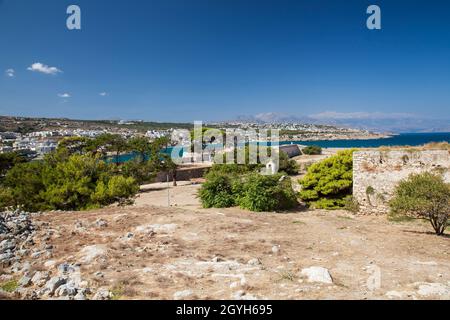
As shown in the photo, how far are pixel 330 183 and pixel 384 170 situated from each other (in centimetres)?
298

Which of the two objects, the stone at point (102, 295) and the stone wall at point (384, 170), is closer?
the stone at point (102, 295)

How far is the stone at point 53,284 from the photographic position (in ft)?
13.8

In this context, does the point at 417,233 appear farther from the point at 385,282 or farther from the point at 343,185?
the point at 343,185

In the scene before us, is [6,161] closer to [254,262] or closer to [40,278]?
[40,278]

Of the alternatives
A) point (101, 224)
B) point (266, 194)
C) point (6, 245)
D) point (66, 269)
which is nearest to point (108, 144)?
point (266, 194)

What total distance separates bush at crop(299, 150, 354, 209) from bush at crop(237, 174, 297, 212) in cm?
110

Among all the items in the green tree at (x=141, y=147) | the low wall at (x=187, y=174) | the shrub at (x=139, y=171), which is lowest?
the low wall at (x=187, y=174)

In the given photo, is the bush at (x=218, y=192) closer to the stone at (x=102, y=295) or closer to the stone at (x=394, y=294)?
the stone at (x=102, y=295)

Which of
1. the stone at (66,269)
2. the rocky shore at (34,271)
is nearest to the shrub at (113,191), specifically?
the rocky shore at (34,271)

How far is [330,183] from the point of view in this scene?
15852 mm

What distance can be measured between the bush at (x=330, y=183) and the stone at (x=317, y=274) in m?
11.2

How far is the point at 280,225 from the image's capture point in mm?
9438
